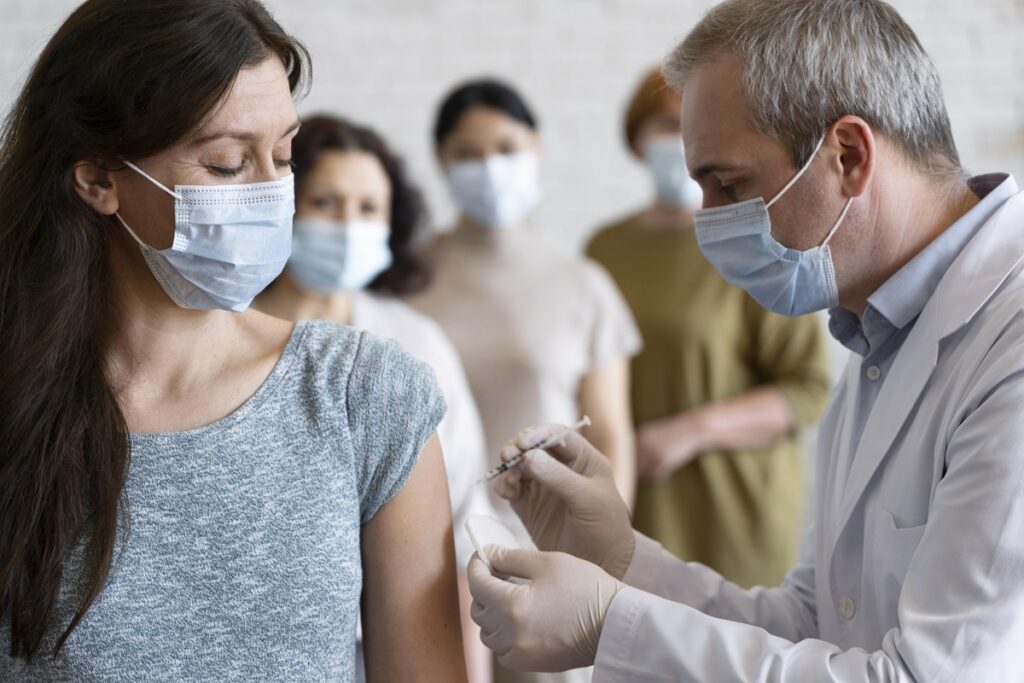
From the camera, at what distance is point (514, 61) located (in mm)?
3766

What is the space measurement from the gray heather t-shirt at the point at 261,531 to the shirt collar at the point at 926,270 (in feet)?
1.72

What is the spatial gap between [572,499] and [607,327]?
3.91ft

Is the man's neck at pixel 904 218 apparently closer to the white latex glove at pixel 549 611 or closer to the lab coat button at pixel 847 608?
the lab coat button at pixel 847 608

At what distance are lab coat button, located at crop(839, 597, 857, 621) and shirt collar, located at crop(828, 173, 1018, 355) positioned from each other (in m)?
0.31

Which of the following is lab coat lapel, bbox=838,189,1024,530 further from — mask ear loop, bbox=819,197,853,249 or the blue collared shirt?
mask ear loop, bbox=819,197,853,249

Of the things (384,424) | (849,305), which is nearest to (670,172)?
(849,305)

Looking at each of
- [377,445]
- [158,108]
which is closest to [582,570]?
[377,445]

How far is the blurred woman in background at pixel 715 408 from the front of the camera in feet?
9.04

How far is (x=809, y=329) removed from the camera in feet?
9.23

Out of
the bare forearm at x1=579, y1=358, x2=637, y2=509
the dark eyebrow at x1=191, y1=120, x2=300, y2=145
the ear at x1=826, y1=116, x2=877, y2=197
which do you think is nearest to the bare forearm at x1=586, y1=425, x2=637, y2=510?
the bare forearm at x1=579, y1=358, x2=637, y2=509

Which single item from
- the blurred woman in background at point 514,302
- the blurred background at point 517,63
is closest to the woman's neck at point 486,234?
the blurred woman in background at point 514,302

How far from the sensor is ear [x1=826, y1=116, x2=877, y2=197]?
128cm

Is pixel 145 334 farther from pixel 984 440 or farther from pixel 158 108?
pixel 984 440

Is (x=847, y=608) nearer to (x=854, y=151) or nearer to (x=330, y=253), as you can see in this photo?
(x=854, y=151)
